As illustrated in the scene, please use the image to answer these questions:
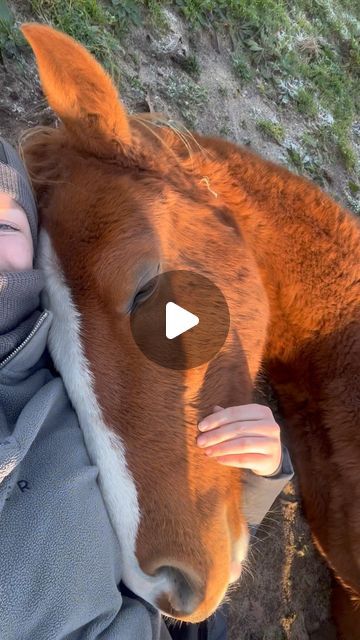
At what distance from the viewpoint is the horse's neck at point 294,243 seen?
218 cm

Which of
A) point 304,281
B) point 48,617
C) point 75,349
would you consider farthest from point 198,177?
point 48,617

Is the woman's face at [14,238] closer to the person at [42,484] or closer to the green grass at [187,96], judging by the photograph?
the person at [42,484]

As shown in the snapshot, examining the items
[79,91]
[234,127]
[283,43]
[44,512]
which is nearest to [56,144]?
[79,91]

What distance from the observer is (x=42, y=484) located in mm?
1499

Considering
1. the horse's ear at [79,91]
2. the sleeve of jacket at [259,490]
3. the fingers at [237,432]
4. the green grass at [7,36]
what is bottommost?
the sleeve of jacket at [259,490]

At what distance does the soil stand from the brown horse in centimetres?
69

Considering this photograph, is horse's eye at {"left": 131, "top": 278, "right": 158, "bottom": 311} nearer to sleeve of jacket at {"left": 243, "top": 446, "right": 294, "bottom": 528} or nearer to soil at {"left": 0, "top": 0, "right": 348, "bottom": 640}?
sleeve of jacket at {"left": 243, "top": 446, "right": 294, "bottom": 528}

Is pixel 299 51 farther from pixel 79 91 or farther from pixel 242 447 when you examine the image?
pixel 242 447


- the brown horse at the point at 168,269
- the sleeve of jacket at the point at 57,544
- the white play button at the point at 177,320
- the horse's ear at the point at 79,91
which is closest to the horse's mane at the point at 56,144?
the brown horse at the point at 168,269

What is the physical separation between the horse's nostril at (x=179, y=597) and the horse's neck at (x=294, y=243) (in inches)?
44.0
